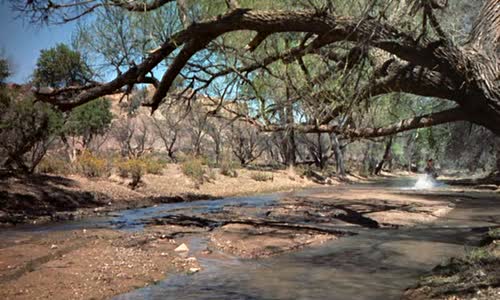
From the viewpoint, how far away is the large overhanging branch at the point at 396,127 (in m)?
6.29

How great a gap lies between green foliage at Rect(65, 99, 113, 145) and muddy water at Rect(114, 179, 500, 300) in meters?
25.3

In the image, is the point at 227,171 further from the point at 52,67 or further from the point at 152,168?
the point at 52,67

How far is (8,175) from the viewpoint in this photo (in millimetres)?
15242

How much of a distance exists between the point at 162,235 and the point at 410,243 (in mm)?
5051

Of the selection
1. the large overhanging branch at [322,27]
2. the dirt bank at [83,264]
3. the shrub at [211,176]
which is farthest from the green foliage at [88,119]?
the large overhanging branch at [322,27]

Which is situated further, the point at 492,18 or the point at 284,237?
the point at 284,237

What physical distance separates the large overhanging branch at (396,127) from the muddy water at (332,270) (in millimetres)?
2107

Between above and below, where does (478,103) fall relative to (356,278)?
above

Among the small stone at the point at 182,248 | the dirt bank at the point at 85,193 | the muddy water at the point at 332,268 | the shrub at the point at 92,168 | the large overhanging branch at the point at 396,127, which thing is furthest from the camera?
the shrub at the point at 92,168

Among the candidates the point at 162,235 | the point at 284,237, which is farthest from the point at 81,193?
the point at 284,237

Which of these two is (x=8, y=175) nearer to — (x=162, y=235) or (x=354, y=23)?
(x=162, y=235)

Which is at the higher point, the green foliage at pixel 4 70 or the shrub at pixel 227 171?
the green foliage at pixel 4 70

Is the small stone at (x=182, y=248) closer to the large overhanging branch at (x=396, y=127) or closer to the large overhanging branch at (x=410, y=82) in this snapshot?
the large overhanging branch at (x=396, y=127)

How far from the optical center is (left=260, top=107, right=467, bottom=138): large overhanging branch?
20.6ft
